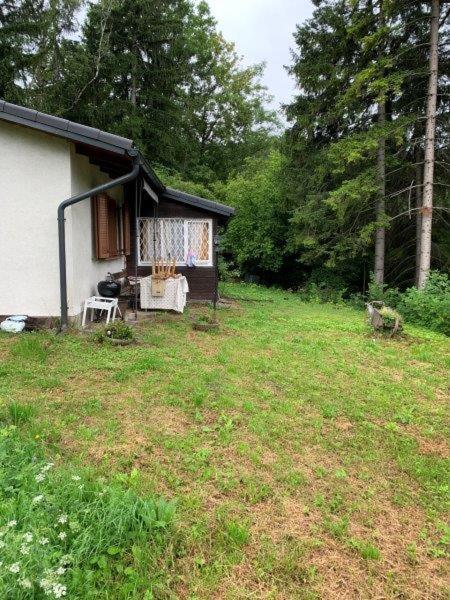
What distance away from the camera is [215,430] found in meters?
3.22

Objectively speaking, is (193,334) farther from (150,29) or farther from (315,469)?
(150,29)

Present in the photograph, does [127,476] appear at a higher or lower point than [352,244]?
lower

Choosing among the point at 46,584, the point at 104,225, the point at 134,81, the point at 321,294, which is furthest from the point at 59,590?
the point at 134,81

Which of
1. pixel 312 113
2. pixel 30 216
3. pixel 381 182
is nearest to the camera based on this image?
pixel 30 216

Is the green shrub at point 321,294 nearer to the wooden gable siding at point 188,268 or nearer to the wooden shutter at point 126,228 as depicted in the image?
the wooden gable siding at point 188,268

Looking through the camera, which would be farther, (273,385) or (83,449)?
(273,385)

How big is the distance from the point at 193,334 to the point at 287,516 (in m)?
4.07

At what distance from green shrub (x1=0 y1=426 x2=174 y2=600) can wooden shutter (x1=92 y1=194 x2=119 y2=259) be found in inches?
189

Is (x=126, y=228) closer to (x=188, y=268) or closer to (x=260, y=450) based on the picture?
(x=188, y=268)

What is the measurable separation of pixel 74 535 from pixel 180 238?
25.5ft

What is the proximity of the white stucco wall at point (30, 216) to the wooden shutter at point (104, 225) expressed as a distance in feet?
3.88

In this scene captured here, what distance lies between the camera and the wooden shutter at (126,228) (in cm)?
890

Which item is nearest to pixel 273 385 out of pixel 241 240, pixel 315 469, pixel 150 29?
pixel 315 469

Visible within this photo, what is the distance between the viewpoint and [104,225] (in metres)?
6.93
